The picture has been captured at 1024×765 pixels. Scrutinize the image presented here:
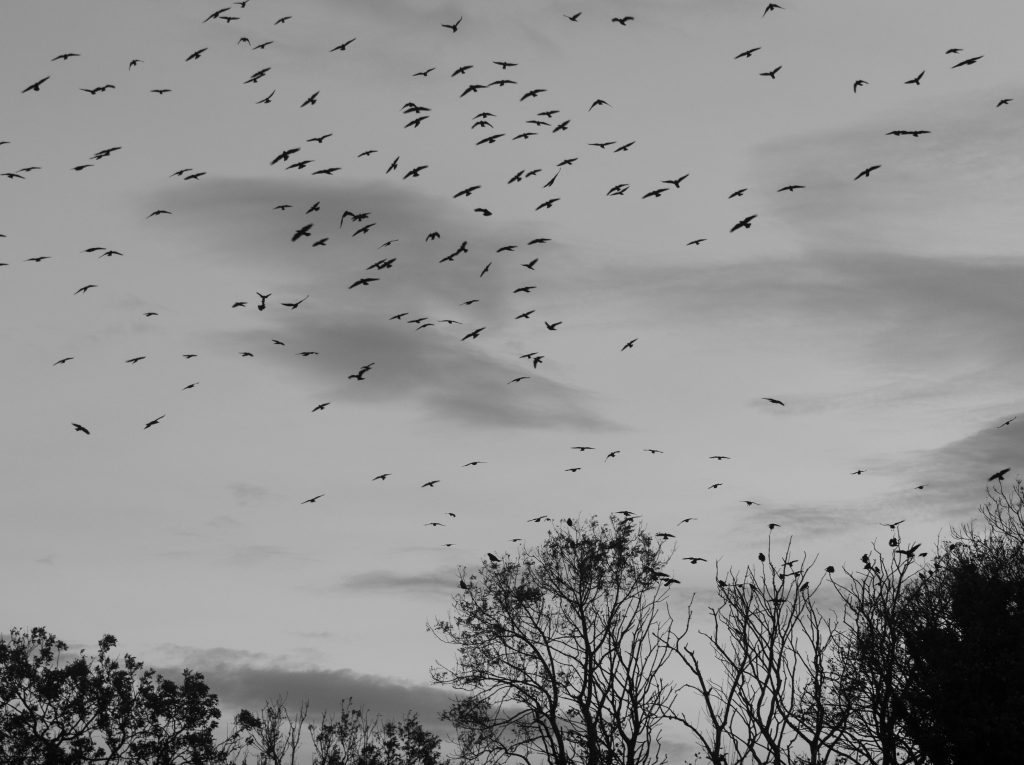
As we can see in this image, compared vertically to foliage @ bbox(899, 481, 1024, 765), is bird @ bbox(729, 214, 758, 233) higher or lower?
higher

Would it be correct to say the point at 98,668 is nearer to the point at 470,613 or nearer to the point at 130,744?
the point at 130,744

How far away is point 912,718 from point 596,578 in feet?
40.0

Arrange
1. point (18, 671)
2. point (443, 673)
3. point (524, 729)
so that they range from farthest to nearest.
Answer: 1. point (18, 671)
2. point (443, 673)
3. point (524, 729)

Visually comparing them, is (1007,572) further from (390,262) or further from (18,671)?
(18,671)

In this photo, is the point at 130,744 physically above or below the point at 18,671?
below

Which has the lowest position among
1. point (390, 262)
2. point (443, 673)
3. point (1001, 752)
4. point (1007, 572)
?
point (1001, 752)

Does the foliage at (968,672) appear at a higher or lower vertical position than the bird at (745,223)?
lower

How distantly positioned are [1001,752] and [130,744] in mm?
33541

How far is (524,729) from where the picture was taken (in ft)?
128

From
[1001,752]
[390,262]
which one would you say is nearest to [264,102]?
[390,262]

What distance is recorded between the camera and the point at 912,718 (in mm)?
34875

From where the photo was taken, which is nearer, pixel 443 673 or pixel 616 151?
pixel 616 151

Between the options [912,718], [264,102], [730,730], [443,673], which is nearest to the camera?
[730,730]

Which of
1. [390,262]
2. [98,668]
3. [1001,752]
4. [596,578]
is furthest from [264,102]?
[1001,752]
